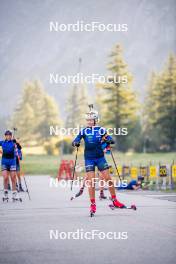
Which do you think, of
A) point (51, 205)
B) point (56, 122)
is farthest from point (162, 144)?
point (51, 205)

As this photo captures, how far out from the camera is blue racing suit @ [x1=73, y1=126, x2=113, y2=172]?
13.3m

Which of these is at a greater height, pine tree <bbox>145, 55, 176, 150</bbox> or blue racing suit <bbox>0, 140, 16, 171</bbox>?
pine tree <bbox>145, 55, 176, 150</bbox>

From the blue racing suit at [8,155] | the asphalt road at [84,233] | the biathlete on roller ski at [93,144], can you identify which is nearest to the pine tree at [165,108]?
the blue racing suit at [8,155]

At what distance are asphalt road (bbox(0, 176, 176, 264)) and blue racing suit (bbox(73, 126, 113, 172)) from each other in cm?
103

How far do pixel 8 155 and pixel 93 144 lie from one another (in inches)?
178

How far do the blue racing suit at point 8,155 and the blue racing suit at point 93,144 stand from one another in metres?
4.34

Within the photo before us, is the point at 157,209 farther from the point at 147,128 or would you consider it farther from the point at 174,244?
the point at 147,128

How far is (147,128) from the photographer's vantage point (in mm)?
77312

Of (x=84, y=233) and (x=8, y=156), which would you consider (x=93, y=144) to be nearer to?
(x=84, y=233)

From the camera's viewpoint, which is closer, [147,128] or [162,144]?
[162,144]

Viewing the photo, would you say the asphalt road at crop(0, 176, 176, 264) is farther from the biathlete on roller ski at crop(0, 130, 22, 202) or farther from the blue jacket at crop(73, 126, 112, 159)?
the biathlete on roller ski at crop(0, 130, 22, 202)

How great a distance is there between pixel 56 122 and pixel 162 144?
33334mm

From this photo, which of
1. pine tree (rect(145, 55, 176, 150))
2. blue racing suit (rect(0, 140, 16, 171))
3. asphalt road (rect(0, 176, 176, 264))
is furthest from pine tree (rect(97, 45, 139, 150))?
asphalt road (rect(0, 176, 176, 264))

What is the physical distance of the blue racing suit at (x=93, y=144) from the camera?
43.8 feet
